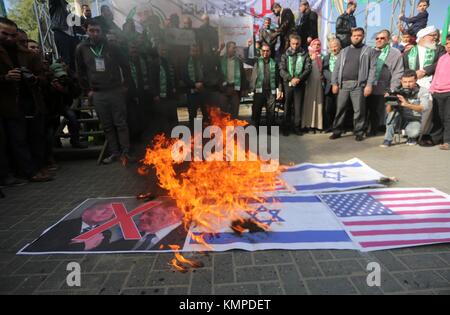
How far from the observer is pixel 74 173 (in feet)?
18.2

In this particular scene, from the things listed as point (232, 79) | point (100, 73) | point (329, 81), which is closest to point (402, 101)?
point (329, 81)

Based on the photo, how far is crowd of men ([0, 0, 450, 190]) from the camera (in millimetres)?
5223

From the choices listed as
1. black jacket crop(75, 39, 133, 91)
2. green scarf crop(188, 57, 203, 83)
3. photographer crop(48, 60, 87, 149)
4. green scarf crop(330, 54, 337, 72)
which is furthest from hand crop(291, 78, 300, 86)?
photographer crop(48, 60, 87, 149)

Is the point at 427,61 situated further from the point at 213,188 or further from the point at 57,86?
the point at 57,86

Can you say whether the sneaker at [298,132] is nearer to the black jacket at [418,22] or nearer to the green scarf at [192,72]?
the green scarf at [192,72]

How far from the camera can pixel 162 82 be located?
6.63 meters

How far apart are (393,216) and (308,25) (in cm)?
714

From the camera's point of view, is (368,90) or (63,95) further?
(368,90)

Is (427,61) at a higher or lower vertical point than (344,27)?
lower

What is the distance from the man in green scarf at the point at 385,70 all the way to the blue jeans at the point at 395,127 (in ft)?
2.59

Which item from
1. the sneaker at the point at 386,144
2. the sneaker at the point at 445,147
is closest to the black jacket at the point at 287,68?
the sneaker at the point at 386,144

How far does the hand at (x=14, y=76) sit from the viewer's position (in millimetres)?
4645

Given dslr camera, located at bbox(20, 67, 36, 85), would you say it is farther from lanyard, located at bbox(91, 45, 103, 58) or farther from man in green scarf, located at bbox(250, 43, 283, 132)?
man in green scarf, located at bbox(250, 43, 283, 132)

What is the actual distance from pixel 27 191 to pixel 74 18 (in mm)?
5961
